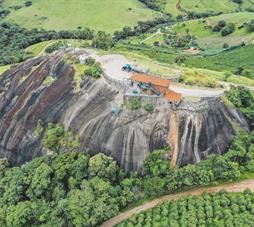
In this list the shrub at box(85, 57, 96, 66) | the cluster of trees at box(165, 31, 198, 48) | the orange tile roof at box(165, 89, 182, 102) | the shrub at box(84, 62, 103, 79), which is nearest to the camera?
the orange tile roof at box(165, 89, 182, 102)

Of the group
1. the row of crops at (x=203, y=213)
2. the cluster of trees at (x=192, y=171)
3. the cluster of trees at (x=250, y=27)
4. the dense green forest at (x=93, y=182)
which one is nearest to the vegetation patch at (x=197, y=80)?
the dense green forest at (x=93, y=182)

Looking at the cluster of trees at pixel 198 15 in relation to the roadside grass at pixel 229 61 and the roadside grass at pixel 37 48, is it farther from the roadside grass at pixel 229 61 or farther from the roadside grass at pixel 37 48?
the roadside grass at pixel 37 48

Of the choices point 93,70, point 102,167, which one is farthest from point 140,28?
point 102,167

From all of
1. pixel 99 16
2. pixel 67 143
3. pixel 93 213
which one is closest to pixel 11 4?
pixel 99 16

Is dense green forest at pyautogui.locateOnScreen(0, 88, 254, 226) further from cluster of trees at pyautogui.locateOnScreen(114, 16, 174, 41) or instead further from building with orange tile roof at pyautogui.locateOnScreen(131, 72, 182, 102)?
cluster of trees at pyautogui.locateOnScreen(114, 16, 174, 41)

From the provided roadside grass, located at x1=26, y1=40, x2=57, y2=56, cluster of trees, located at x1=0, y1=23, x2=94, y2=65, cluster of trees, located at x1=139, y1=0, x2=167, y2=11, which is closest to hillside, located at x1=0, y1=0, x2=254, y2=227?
cluster of trees, located at x1=0, y1=23, x2=94, y2=65

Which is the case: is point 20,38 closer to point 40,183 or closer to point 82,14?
point 82,14

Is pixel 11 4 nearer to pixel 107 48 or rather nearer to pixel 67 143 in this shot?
pixel 107 48
